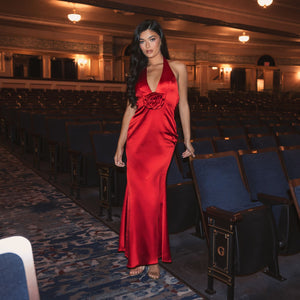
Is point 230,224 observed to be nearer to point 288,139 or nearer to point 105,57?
point 288,139

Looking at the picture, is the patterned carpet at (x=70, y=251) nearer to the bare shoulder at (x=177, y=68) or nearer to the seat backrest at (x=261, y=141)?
the bare shoulder at (x=177, y=68)

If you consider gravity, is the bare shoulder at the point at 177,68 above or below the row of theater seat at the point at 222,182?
above

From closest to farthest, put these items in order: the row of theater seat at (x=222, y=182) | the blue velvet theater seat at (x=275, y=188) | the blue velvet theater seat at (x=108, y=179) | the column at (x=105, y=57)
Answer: the row of theater seat at (x=222, y=182)
the blue velvet theater seat at (x=275, y=188)
the blue velvet theater seat at (x=108, y=179)
the column at (x=105, y=57)

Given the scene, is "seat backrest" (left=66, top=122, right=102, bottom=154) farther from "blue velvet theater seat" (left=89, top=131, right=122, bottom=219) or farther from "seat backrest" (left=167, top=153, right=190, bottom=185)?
"seat backrest" (left=167, top=153, right=190, bottom=185)

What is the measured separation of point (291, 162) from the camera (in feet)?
7.70

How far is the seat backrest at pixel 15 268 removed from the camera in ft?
1.91

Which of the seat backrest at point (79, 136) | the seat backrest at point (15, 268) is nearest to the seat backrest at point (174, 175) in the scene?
the seat backrest at point (79, 136)

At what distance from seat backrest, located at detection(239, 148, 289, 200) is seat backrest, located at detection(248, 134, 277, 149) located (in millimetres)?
873

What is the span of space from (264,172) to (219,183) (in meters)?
0.46

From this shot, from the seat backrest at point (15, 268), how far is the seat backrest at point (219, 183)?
132cm

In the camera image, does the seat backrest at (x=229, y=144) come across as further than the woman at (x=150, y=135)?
Yes

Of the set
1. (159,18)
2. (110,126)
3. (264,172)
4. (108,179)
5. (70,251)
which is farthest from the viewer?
(159,18)

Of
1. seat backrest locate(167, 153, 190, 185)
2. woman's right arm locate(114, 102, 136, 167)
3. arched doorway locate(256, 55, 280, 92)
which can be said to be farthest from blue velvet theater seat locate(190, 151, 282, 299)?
arched doorway locate(256, 55, 280, 92)

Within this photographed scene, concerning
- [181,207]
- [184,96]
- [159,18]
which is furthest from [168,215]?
[159,18]
